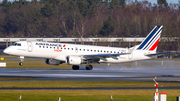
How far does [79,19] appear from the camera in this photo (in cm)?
15362

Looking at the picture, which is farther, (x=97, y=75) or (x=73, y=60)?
(x=73, y=60)

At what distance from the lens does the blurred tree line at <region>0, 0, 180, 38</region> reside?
13738cm

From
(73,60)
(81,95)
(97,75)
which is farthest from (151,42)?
(81,95)

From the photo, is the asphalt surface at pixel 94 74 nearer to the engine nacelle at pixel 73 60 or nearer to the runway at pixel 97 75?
the runway at pixel 97 75

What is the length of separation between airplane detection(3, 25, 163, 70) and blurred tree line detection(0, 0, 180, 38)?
80.7m

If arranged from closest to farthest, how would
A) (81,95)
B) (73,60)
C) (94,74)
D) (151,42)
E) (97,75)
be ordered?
(81,95)
(97,75)
(94,74)
(73,60)
(151,42)

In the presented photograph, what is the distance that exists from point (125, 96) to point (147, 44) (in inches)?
1102

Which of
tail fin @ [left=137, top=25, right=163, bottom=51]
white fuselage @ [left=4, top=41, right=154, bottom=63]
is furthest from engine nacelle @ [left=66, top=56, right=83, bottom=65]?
tail fin @ [left=137, top=25, right=163, bottom=51]

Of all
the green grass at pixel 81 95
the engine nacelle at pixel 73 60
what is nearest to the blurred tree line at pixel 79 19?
the engine nacelle at pixel 73 60

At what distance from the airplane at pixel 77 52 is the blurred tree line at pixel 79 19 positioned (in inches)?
3178

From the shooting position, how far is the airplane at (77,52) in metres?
44.5

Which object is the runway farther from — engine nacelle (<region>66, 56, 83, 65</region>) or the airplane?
the airplane

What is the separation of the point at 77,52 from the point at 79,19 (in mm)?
108253

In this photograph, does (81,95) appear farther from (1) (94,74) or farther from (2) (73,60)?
(2) (73,60)
